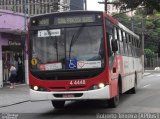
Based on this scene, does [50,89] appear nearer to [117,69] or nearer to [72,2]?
[117,69]

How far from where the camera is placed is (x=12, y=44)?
99.7ft

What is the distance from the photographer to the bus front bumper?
46.1 ft

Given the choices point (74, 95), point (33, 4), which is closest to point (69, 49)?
point (74, 95)

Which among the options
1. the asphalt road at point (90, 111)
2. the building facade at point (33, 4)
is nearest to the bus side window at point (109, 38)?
the asphalt road at point (90, 111)

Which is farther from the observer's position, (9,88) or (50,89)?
(9,88)

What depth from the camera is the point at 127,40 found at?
20250mm

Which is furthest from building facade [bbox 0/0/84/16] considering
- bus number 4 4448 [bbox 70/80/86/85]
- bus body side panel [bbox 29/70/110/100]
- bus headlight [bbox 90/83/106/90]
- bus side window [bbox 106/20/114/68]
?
bus headlight [bbox 90/83/106/90]

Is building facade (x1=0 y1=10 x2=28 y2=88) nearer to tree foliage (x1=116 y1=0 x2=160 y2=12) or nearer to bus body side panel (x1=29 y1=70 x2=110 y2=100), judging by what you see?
tree foliage (x1=116 y1=0 x2=160 y2=12)

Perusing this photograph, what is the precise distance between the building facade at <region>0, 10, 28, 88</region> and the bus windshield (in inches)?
547

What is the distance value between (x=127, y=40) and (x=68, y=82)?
21.9 ft

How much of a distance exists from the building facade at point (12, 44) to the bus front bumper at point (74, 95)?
14.3 metres

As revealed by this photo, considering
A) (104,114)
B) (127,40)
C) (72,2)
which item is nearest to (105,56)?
(104,114)

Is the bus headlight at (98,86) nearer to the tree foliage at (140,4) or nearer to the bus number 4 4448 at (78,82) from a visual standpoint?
the bus number 4 4448 at (78,82)

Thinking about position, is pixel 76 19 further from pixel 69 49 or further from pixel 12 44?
pixel 12 44
